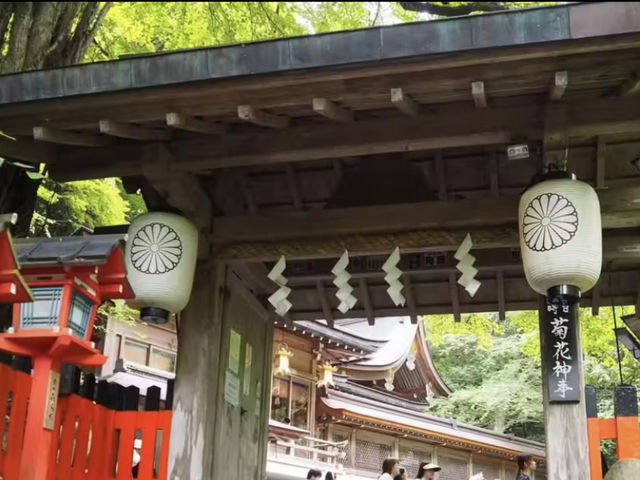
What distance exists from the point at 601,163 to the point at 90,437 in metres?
4.62

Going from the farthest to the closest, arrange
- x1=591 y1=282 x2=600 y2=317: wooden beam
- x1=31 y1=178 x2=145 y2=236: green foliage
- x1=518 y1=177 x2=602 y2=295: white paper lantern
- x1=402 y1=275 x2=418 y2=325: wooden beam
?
x1=31 y1=178 x2=145 y2=236: green foliage
x1=402 y1=275 x2=418 y2=325: wooden beam
x1=591 y1=282 x2=600 y2=317: wooden beam
x1=518 y1=177 x2=602 y2=295: white paper lantern

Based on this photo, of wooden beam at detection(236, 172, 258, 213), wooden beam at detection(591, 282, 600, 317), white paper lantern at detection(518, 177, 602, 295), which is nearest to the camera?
white paper lantern at detection(518, 177, 602, 295)

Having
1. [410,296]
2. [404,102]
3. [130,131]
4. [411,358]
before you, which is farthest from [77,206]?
[411,358]

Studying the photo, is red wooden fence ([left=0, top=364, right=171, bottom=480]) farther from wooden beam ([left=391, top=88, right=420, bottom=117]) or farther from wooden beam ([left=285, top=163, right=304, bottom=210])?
wooden beam ([left=391, top=88, right=420, bottom=117])

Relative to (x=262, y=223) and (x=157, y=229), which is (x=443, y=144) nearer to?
(x=262, y=223)

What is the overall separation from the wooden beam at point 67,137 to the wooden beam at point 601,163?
3.87 meters

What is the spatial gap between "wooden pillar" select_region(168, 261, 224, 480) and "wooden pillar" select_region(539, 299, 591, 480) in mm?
2650

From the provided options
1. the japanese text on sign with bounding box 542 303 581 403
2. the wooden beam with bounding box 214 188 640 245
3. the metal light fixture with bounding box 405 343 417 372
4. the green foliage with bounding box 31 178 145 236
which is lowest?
the japanese text on sign with bounding box 542 303 581 403

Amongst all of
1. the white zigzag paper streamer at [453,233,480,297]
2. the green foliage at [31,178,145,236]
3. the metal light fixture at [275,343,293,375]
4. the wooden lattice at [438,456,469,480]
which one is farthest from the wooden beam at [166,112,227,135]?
the wooden lattice at [438,456,469,480]

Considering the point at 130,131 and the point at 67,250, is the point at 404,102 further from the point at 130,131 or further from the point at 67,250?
the point at 67,250

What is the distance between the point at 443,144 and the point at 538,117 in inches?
26.1

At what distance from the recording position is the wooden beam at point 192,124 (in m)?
4.93

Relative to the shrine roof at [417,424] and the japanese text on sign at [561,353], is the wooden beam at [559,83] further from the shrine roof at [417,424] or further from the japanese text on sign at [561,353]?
the shrine roof at [417,424]

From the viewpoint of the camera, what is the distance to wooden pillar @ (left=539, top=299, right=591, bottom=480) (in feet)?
17.1
